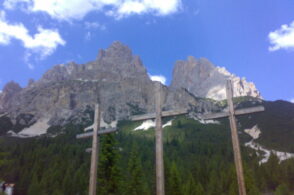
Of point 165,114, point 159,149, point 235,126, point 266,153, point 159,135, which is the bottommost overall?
point 159,149

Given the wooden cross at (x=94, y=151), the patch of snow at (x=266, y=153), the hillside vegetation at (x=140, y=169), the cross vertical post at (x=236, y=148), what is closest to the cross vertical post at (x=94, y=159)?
the wooden cross at (x=94, y=151)

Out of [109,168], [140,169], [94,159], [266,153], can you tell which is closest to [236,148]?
[94,159]

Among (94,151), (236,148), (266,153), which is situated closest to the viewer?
(236,148)

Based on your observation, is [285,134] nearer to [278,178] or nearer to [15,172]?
[278,178]

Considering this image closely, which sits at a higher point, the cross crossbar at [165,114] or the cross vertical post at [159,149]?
the cross crossbar at [165,114]

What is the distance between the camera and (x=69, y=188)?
280 ft

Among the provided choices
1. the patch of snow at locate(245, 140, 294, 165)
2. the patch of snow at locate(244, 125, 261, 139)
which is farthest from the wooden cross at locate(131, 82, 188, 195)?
the patch of snow at locate(244, 125, 261, 139)

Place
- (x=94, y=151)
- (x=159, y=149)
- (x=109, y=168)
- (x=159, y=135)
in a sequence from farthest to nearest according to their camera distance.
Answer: (x=109, y=168), (x=94, y=151), (x=159, y=135), (x=159, y=149)

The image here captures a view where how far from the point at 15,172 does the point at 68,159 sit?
19.1 m

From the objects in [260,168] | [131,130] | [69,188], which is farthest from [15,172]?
[131,130]

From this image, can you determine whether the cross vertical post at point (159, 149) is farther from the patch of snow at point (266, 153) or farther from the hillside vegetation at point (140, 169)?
the patch of snow at point (266, 153)

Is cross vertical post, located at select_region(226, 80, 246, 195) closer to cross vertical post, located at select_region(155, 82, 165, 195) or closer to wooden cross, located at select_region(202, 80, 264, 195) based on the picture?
wooden cross, located at select_region(202, 80, 264, 195)

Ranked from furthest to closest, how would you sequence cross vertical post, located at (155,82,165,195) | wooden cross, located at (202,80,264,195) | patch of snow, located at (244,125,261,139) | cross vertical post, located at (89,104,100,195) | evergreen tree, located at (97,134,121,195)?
patch of snow, located at (244,125,261,139)
evergreen tree, located at (97,134,121,195)
cross vertical post, located at (89,104,100,195)
wooden cross, located at (202,80,264,195)
cross vertical post, located at (155,82,165,195)

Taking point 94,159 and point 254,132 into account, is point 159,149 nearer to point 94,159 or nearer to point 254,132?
point 94,159
